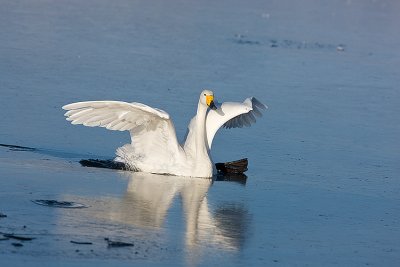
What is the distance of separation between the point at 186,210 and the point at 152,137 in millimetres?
2027

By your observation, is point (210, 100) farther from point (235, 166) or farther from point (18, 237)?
point (18, 237)

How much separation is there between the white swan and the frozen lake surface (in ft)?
0.85

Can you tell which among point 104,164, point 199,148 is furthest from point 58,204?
point 199,148

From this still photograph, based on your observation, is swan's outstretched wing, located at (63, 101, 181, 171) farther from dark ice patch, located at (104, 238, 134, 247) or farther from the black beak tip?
dark ice patch, located at (104, 238, 134, 247)

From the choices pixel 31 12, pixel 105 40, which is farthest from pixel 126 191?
pixel 31 12

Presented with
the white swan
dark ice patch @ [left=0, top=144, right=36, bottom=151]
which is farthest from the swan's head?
dark ice patch @ [left=0, top=144, right=36, bottom=151]

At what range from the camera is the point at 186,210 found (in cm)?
973

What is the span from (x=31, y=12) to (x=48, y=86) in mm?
8985

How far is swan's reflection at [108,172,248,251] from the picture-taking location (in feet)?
29.1

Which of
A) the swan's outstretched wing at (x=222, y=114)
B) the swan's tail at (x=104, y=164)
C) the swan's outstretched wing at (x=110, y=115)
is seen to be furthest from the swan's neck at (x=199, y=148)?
the swan's tail at (x=104, y=164)

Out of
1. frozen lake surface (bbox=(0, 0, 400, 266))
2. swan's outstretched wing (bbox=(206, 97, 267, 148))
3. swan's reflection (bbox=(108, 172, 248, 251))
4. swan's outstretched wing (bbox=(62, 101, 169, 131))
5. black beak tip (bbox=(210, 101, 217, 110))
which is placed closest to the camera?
frozen lake surface (bbox=(0, 0, 400, 266))

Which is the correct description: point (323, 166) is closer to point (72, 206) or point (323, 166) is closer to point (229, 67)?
point (72, 206)

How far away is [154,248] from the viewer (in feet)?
26.9

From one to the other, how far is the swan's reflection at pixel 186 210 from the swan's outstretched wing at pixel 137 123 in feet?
1.02
